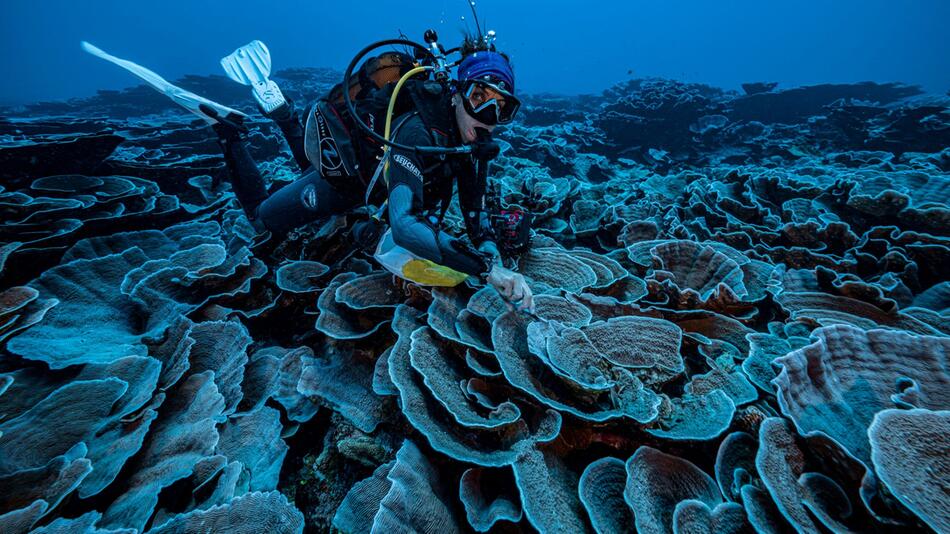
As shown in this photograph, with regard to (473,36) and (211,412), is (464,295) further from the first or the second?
(473,36)

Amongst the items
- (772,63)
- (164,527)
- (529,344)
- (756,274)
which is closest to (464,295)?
(529,344)

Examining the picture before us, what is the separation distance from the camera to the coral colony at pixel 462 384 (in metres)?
1.50

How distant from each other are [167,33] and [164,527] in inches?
5947

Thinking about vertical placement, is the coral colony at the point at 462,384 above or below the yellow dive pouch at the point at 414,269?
below

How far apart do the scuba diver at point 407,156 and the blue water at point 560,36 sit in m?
78.4

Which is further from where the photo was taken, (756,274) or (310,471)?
(756,274)

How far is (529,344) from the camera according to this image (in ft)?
6.41

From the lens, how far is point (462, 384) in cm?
194

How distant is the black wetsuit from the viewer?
84.7 inches

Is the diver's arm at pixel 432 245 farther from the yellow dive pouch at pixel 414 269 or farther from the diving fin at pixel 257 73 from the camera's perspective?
the diving fin at pixel 257 73

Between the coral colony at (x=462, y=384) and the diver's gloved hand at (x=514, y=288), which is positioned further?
the diver's gloved hand at (x=514, y=288)

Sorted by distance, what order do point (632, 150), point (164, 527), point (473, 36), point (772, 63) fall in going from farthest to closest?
point (772, 63) → point (632, 150) → point (473, 36) → point (164, 527)

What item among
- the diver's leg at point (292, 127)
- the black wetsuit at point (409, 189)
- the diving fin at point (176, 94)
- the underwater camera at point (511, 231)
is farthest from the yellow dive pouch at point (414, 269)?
the diving fin at point (176, 94)

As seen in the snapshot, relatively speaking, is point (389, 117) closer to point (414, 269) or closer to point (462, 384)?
point (414, 269)
